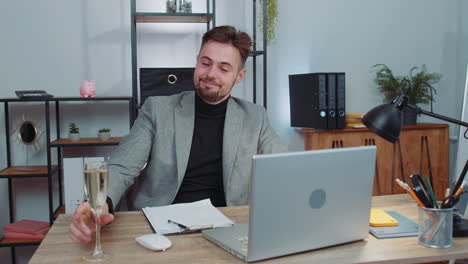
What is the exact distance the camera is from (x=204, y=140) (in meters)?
2.01

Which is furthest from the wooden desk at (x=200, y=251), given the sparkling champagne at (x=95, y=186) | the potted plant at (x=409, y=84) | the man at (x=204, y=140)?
the potted plant at (x=409, y=84)

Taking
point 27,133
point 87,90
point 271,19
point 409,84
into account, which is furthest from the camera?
point 409,84

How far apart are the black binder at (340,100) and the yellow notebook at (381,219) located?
188 centimetres

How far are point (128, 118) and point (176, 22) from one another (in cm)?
76

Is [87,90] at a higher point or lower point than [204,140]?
higher

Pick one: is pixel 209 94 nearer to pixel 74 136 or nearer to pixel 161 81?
pixel 161 81

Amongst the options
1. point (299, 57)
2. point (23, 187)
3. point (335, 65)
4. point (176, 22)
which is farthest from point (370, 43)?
point (23, 187)

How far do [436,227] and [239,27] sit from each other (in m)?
2.52

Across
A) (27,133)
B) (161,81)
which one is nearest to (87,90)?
(161,81)

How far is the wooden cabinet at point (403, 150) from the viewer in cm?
330

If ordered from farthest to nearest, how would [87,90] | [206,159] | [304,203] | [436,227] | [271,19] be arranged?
[271,19] < [87,90] < [206,159] < [436,227] < [304,203]

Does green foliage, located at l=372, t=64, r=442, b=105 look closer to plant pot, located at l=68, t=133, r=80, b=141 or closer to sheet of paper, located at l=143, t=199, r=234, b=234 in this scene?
plant pot, located at l=68, t=133, r=80, b=141

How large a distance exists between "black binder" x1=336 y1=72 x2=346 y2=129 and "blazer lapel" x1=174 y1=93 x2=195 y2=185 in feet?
4.98

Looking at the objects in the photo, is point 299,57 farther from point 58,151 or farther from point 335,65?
point 58,151
